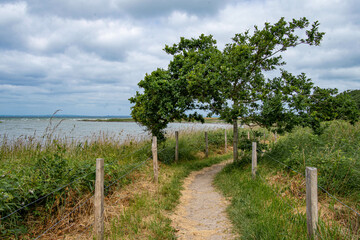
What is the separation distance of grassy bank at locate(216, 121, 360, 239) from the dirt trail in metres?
0.31

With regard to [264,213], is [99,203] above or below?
above

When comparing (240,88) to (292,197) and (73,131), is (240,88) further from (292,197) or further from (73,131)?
(73,131)

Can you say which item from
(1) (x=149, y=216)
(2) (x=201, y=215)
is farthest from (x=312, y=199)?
(1) (x=149, y=216)

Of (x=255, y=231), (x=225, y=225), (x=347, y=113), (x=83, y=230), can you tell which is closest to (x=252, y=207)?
(x=225, y=225)

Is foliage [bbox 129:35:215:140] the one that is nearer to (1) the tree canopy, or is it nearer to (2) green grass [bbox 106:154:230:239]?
(1) the tree canopy

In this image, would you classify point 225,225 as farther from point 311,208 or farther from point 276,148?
point 276,148

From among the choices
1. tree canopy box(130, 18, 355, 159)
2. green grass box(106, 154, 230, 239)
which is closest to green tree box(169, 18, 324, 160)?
tree canopy box(130, 18, 355, 159)

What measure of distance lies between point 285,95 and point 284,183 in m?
3.80

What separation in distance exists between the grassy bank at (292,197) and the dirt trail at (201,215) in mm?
309

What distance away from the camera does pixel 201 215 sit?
20.6 feet

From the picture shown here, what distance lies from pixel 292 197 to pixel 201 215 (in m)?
2.42

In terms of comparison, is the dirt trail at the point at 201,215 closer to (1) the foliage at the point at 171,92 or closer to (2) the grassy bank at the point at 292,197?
(2) the grassy bank at the point at 292,197

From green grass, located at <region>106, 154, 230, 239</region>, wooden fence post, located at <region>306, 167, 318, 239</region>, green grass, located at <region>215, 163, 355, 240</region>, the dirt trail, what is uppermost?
wooden fence post, located at <region>306, 167, 318, 239</region>

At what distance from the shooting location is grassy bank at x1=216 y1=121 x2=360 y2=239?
14.3ft
